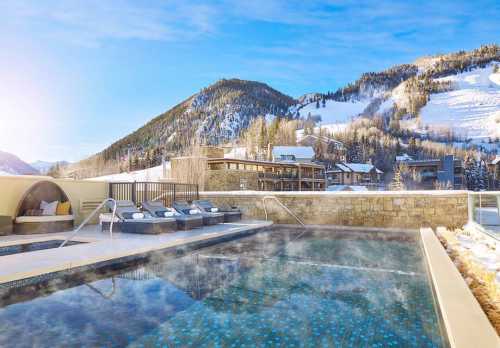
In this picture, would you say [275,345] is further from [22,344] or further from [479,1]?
[479,1]

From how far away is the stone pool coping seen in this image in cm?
268

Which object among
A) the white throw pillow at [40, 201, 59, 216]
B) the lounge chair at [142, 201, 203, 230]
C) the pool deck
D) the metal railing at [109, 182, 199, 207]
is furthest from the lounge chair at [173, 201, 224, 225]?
the white throw pillow at [40, 201, 59, 216]

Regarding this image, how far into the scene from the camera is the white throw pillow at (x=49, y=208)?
29.5ft

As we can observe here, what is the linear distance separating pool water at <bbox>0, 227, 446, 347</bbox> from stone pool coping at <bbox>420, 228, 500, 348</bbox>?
0.54 feet

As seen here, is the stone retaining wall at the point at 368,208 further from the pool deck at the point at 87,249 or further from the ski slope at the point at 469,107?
the ski slope at the point at 469,107

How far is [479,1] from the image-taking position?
43594 mm

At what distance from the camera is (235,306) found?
3887mm

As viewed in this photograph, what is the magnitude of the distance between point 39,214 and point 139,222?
9.08 ft

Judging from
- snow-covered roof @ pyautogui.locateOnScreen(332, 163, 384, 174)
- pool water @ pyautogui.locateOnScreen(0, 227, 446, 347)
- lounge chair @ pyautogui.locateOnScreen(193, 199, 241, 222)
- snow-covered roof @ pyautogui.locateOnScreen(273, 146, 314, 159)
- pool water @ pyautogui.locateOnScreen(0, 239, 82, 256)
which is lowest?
pool water @ pyautogui.locateOnScreen(0, 227, 446, 347)

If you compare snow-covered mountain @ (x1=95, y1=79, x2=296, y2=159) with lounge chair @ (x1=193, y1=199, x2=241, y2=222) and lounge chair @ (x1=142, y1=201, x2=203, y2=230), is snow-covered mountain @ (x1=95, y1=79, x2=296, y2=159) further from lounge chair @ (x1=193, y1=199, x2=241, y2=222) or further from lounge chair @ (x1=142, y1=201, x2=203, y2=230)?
lounge chair @ (x1=142, y1=201, x2=203, y2=230)

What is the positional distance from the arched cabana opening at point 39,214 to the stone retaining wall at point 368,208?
18.1 ft

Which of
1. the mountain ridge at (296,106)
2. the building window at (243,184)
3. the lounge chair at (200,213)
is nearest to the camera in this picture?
the lounge chair at (200,213)

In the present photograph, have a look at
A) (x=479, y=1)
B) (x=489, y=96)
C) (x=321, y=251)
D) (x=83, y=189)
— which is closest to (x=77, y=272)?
(x=321, y=251)

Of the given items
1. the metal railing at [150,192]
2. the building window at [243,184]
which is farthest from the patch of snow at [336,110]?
the metal railing at [150,192]
